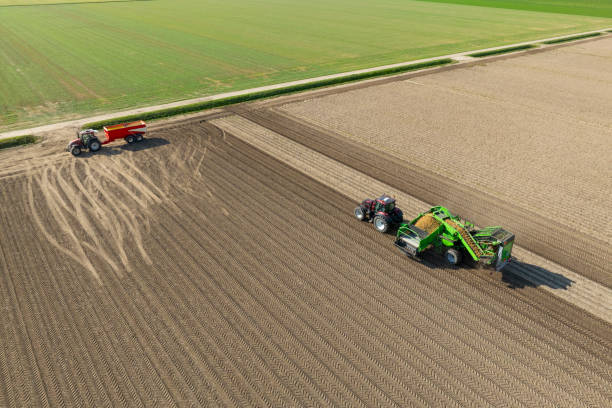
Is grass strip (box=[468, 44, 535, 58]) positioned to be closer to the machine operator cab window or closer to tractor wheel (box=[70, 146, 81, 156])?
the machine operator cab window

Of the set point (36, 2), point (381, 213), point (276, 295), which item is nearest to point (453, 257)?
point (381, 213)

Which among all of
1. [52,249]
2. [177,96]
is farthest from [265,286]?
[177,96]

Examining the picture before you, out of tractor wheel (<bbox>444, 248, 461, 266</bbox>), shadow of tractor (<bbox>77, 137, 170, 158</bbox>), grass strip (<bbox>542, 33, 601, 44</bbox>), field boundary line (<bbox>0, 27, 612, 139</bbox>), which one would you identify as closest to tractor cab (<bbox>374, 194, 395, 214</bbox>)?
tractor wheel (<bbox>444, 248, 461, 266</bbox>)

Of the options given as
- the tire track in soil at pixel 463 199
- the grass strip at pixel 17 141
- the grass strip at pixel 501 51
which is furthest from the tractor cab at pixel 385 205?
the grass strip at pixel 501 51

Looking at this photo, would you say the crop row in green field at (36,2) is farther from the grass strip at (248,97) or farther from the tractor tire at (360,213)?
the tractor tire at (360,213)

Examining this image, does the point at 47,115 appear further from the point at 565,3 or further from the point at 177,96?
the point at 565,3
